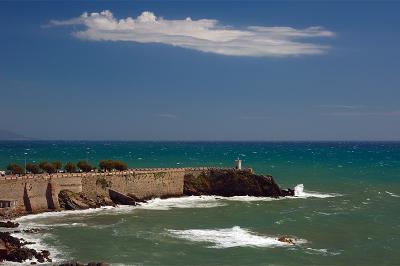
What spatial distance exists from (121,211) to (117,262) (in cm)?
2528

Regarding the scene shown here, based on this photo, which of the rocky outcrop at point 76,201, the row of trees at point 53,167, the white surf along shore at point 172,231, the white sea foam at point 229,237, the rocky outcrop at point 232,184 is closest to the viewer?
the white surf along shore at point 172,231

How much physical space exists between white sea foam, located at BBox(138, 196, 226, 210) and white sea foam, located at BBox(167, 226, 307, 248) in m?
15.9

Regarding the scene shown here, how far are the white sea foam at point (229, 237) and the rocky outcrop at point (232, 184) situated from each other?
26.9 m

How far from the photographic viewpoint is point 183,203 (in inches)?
3135

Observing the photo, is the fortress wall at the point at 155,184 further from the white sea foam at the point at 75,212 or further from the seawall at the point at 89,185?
the white sea foam at the point at 75,212

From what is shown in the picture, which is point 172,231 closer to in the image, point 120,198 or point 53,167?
point 120,198

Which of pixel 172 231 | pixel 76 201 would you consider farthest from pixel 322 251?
pixel 76 201

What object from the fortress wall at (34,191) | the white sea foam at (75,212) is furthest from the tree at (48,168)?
the white sea foam at (75,212)

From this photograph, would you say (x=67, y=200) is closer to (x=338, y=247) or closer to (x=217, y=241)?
(x=217, y=241)

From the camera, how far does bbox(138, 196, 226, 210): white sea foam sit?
7612 centimetres

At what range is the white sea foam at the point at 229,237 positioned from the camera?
53562 millimetres

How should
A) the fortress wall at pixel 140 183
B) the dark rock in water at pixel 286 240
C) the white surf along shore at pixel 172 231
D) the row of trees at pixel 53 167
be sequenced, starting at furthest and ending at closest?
1. the row of trees at pixel 53 167
2. the fortress wall at pixel 140 183
3. the dark rock in water at pixel 286 240
4. the white surf along shore at pixel 172 231

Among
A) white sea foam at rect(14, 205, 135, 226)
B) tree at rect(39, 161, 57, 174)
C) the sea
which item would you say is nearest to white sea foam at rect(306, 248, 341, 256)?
the sea

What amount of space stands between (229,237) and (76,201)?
2423 cm
